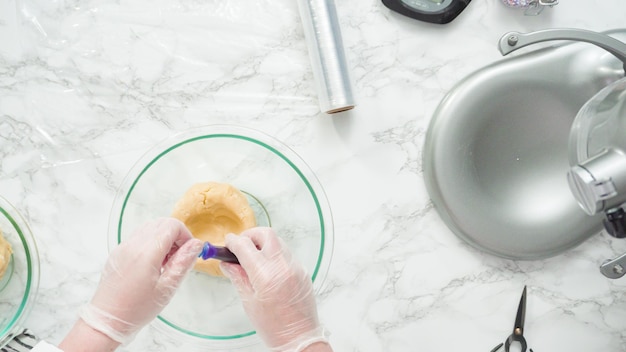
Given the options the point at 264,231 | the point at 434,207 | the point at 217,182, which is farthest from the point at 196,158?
the point at 434,207

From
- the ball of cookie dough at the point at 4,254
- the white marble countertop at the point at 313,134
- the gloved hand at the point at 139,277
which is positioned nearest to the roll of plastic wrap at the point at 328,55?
the white marble countertop at the point at 313,134

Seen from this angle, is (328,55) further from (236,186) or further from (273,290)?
(273,290)

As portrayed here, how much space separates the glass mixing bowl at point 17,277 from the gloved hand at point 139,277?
22cm

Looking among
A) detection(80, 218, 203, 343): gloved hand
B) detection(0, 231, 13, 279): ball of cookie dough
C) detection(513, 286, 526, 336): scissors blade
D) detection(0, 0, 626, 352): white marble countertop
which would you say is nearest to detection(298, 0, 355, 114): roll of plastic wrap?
detection(0, 0, 626, 352): white marble countertop

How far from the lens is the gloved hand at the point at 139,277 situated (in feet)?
2.51

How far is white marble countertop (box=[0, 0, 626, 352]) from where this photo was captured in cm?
97

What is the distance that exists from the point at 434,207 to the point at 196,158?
0.44m

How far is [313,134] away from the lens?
99 centimetres

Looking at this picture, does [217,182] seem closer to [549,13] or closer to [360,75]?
[360,75]

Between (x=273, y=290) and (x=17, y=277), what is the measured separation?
18.9 inches

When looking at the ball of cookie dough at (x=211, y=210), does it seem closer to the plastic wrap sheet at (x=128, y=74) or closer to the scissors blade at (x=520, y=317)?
the plastic wrap sheet at (x=128, y=74)

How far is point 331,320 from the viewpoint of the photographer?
3.21ft

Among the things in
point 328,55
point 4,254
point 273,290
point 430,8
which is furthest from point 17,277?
point 430,8

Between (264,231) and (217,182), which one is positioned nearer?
Answer: (264,231)
